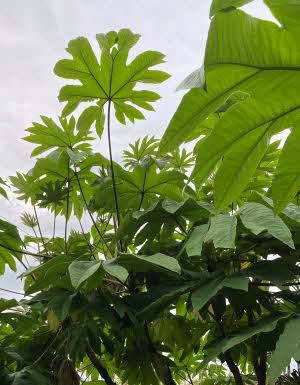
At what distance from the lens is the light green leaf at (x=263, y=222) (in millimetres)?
904

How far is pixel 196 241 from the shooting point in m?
1.01

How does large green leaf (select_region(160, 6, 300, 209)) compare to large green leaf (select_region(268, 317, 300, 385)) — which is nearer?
large green leaf (select_region(160, 6, 300, 209))

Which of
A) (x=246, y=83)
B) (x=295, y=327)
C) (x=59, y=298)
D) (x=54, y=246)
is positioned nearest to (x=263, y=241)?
(x=295, y=327)

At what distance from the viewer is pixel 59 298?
3.66 ft

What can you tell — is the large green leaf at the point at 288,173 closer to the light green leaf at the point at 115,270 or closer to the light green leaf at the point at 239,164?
the light green leaf at the point at 239,164

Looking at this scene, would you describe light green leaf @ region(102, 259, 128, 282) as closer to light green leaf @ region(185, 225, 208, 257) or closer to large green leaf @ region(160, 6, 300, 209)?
light green leaf @ region(185, 225, 208, 257)

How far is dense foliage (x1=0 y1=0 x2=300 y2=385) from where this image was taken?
1.70ft

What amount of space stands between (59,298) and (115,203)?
46 centimetres

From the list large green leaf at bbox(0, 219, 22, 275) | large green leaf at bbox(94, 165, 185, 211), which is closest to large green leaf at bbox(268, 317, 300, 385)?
large green leaf at bbox(94, 165, 185, 211)

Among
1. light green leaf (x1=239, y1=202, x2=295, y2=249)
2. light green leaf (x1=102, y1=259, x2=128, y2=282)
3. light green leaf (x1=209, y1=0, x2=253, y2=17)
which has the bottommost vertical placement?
light green leaf (x1=239, y1=202, x2=295, y2=249)

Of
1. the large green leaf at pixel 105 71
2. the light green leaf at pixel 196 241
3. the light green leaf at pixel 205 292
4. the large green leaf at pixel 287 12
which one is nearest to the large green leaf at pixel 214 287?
the light green leaf at pixel 205 292

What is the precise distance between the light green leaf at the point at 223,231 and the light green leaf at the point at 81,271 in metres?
0.30

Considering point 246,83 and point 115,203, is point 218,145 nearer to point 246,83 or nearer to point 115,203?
point 246,83

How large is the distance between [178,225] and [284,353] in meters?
0.72
